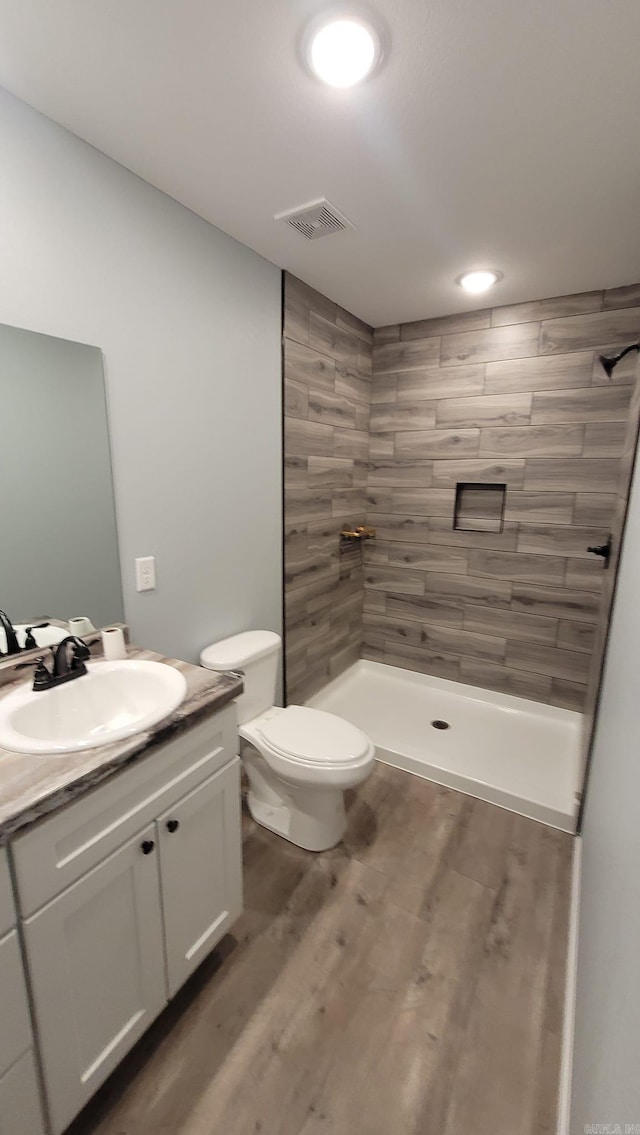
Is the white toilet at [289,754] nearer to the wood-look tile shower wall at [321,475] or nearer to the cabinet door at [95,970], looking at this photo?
the wood-look tile shower wall at [321,475]

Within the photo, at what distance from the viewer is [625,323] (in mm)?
2248

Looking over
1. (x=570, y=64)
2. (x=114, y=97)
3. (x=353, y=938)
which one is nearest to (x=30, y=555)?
(x=114, y=97)

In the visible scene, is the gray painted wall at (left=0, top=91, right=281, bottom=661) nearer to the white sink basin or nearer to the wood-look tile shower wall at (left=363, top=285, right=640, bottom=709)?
the white sink basin

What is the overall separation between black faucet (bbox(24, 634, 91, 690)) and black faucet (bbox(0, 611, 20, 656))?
60 mm

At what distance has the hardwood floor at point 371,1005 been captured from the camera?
1062 millimetres

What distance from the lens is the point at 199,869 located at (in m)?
1.20

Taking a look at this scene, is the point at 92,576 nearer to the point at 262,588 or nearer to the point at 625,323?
the point at 262,588

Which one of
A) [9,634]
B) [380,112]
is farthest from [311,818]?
[380,112]

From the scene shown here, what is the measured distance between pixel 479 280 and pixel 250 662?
212 centimetres

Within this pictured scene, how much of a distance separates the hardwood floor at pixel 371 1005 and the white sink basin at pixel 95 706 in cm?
85

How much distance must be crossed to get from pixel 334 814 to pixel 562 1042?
0.88 m

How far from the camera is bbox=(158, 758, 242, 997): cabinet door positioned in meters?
1.11

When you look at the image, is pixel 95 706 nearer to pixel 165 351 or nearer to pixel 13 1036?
pixel 13 1036

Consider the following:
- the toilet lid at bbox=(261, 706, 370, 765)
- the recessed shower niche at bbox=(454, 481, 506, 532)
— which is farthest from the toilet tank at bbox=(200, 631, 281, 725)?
the recessed shower niche at bbox=(454, 481, 506, 532)
